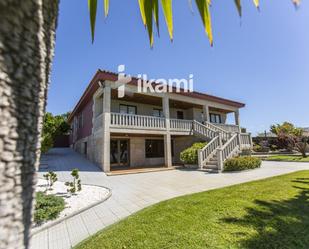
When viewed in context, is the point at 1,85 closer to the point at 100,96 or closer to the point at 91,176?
the point at 91,176

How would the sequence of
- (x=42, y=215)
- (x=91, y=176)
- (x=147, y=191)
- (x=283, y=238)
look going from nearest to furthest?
(x=283, y=238) < (x=42, y=215) < (x=147, y=191) < (x=91, y=176)

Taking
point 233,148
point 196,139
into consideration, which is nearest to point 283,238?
point 233,148

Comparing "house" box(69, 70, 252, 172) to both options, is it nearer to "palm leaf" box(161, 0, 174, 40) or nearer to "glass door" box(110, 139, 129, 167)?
"glass door" box(110, 139, 129, 167)

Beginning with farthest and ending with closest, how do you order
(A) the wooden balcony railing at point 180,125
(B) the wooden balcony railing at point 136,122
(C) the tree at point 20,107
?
(A) the wooden balcony railing at point 180,125 → (B) the wooden balcony railing at point 136,122 → (C) the tree at point 20,107

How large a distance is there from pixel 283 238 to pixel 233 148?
439 inches

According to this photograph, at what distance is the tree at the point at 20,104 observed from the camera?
831mm

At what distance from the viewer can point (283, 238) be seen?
3.65 meters

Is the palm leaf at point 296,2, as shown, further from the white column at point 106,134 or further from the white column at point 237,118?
the white column at point 237,118

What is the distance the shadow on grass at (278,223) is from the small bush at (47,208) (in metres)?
4.17

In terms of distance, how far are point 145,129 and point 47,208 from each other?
955 centimetres

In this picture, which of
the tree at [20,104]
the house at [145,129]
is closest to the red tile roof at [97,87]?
the house at [145,129]

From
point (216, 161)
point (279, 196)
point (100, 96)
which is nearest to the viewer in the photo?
point (279, 196)

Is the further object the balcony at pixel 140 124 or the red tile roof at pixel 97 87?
the balcony at pixel 140 124

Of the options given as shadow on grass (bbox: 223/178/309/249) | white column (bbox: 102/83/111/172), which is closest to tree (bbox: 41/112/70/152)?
white column (bbox: 102/83/111/172)
